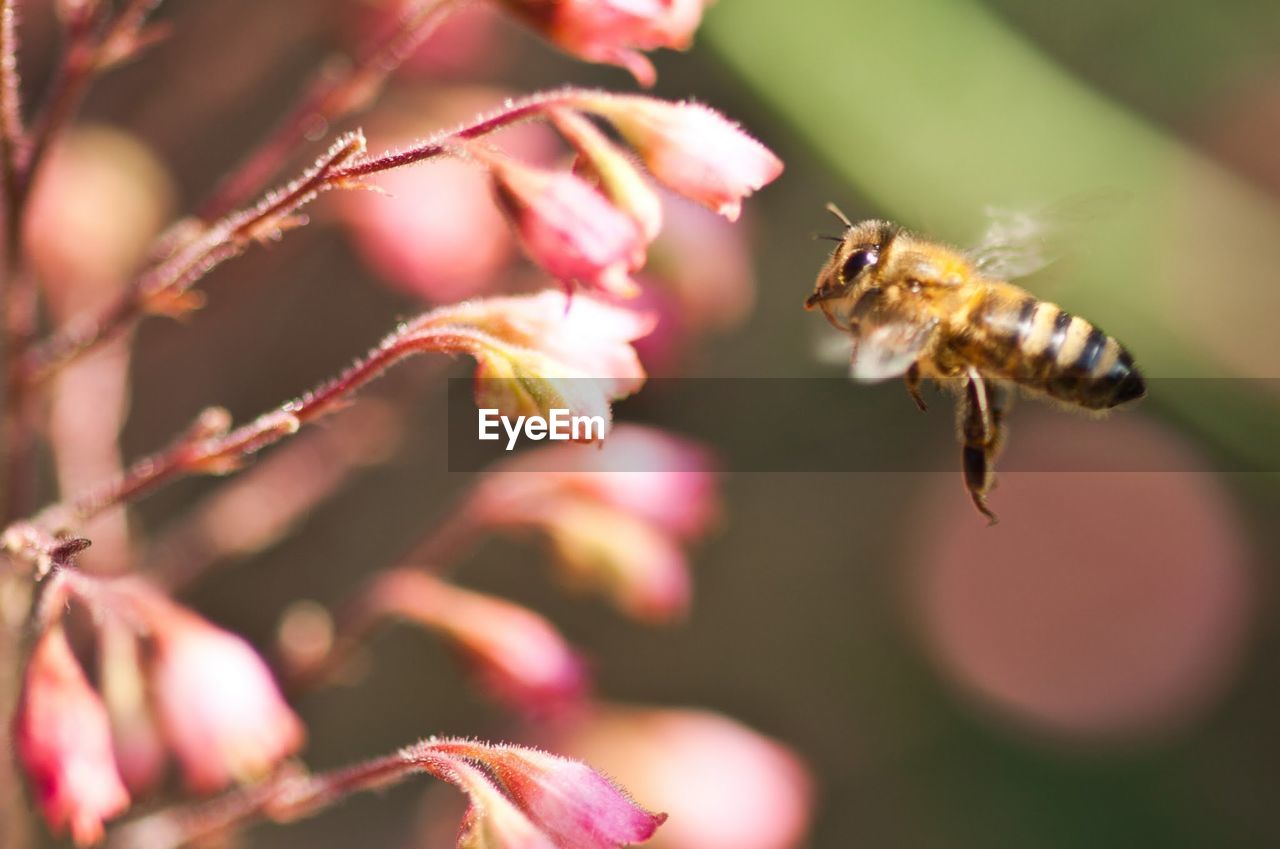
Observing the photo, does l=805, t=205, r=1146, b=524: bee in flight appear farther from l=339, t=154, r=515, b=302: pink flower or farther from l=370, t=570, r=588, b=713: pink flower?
l=339, t=154, r=515, b=302: pink flower

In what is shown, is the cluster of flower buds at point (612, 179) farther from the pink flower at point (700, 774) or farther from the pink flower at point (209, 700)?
the pink flower at point (700, 774)

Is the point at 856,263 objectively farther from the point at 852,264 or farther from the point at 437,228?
the point at 437,228

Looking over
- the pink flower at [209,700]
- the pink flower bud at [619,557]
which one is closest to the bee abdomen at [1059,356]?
the pink flower bud at [619,557]

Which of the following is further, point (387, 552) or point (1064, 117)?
point (387, 552)

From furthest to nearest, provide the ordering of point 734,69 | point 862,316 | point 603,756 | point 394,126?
point 734,69, point 394,126, point 603,756, point 862,316

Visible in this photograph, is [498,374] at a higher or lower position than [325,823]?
higher

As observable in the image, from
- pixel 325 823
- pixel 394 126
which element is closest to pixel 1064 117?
pixel 394 126

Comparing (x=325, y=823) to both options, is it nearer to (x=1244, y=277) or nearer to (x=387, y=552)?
(x=387, y=552)

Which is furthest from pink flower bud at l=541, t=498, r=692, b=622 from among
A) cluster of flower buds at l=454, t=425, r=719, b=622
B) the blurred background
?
the blurred background

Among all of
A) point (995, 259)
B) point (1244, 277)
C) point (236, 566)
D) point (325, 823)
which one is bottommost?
point (325, 823)
